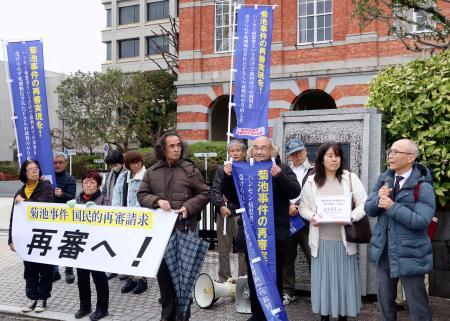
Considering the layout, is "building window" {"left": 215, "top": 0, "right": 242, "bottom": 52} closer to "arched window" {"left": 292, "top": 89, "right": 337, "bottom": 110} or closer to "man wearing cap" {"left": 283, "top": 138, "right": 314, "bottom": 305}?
"arched window" {"left": 292, "top": 89, "right": 337, "bottom": 110}

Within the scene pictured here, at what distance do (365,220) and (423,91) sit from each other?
1.78 m

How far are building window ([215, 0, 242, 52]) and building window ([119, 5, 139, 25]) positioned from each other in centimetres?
3042

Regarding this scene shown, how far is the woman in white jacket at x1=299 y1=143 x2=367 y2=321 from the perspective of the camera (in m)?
5.08

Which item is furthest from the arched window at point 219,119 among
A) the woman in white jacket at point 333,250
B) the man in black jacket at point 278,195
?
the woman in white jacket at point 333,250

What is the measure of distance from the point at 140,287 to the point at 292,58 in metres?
16.7

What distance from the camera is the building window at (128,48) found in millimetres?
52031

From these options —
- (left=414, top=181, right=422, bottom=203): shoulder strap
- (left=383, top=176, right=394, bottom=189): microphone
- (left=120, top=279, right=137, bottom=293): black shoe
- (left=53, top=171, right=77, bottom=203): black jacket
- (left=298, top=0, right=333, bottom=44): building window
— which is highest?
(left=298, top=0, right=333, bottom=44): building window

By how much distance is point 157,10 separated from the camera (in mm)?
51281

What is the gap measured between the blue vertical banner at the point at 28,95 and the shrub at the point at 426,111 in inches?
199

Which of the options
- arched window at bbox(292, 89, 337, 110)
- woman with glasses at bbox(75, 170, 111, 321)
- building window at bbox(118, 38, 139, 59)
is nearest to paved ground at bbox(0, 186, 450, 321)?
woman with glasses at bbox(75, 170, 111, 321)

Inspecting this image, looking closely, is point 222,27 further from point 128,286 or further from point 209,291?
point 209,291

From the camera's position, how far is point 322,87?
21453 mm

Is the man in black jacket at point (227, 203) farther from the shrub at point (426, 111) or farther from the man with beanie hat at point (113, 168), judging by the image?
the shrub at point (426, 111)

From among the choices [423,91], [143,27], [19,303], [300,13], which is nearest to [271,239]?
[423,91]
